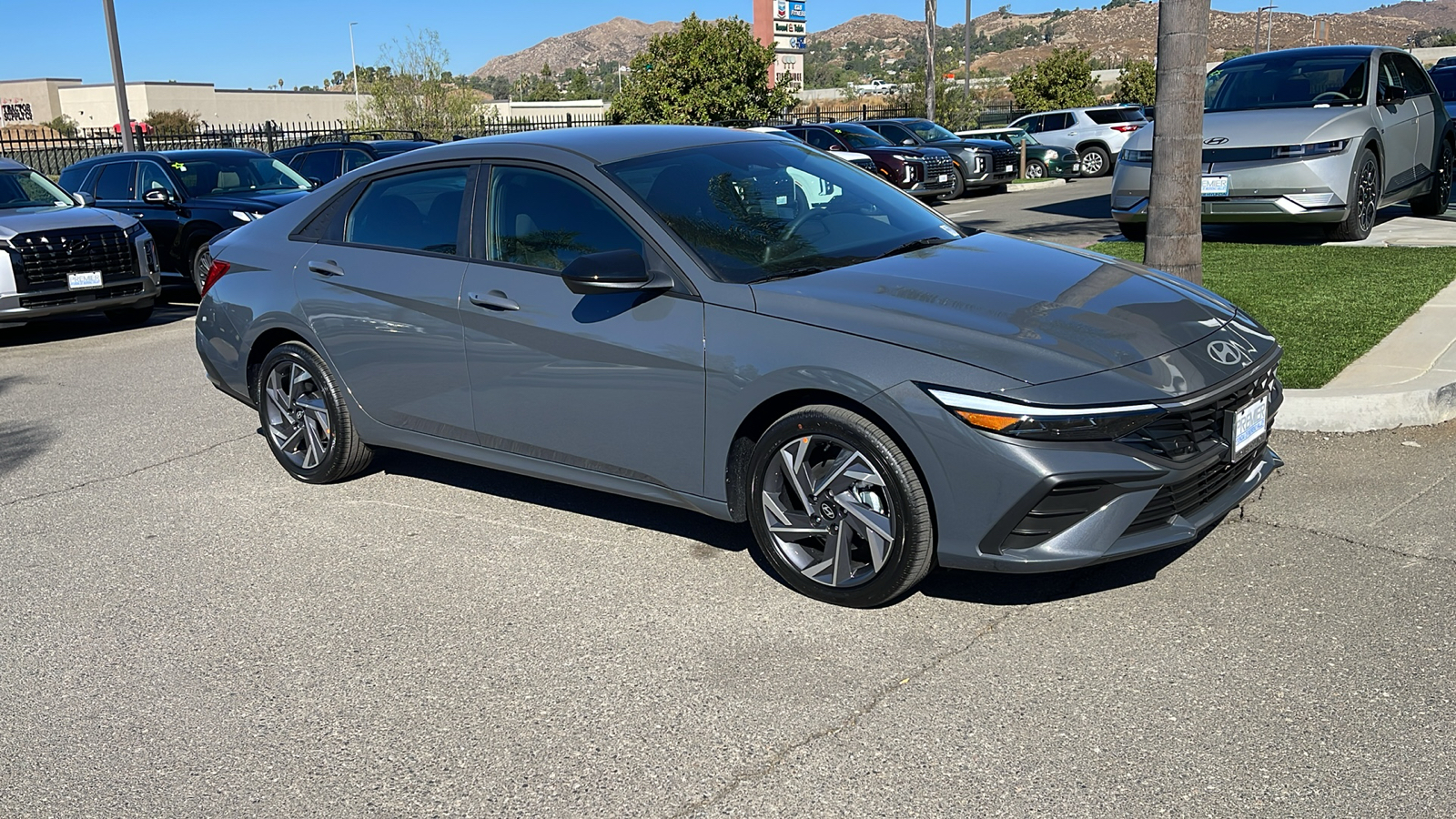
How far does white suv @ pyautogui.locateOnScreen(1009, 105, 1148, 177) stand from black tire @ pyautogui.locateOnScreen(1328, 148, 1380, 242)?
14686mm

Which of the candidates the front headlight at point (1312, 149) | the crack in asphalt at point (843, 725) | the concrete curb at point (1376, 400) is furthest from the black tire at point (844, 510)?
the front headlight at point (1312, 149)

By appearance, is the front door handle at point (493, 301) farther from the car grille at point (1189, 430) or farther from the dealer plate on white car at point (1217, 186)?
A: the dealer plate on white car at point (1217, 186)

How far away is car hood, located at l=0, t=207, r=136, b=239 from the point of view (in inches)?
421

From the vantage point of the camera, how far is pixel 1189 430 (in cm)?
403

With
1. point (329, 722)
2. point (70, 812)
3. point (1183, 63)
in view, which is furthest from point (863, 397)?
point (1183, 63)

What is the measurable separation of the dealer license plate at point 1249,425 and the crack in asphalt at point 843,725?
91 centimetres

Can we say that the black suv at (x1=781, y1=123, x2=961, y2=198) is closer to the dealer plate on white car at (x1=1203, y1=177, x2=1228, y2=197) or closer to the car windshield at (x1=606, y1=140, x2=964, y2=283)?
the dealer plate on white car at (x1=1203, y1=177, x2=1228, y2=197)

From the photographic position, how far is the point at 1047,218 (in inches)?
664

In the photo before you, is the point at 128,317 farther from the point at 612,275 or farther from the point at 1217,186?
the point at 1217,186

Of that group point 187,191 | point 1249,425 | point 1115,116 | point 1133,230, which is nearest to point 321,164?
point 187,191

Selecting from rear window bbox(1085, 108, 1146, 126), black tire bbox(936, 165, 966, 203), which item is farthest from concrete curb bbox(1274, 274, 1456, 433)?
rear window bbox(1085, 108, 1146, 126)

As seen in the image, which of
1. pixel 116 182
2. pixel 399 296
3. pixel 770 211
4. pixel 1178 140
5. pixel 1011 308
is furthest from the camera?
pixel 116 182

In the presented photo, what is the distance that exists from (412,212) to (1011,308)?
275 cm

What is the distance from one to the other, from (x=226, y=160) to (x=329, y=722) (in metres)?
11.5
